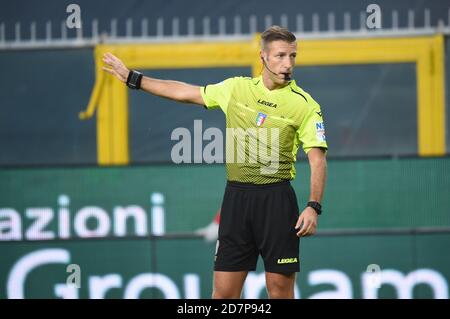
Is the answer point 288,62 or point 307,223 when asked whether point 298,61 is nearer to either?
point 288,62

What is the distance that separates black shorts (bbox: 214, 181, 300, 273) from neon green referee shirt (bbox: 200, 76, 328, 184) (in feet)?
0.28

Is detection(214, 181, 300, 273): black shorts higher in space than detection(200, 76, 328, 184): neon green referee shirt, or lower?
lower

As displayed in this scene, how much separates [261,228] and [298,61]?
2.97 m

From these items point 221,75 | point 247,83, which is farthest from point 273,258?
point 221,75

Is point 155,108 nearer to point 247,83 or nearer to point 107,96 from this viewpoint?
point 107,96

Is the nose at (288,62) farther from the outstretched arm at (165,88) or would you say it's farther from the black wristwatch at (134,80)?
the black wristwatch at (134,80)

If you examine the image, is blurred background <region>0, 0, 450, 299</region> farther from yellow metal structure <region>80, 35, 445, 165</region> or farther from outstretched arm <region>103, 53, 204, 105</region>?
outstretched arm <region>103, 53, 204, 105</region>

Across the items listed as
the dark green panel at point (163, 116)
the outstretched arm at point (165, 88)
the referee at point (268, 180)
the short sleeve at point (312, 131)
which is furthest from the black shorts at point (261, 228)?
the dark green panel at point (163, 116)

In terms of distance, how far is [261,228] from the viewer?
6727mm

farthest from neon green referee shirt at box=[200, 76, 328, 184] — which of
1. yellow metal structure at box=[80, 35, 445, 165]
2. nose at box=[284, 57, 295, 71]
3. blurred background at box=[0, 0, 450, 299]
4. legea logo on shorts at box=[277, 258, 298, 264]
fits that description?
yellow metal structure at box=[80, 35, 445, 165]

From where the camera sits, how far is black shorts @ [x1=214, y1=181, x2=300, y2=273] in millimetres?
6699

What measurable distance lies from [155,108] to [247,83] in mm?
2709

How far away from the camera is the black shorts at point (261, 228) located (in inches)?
264
